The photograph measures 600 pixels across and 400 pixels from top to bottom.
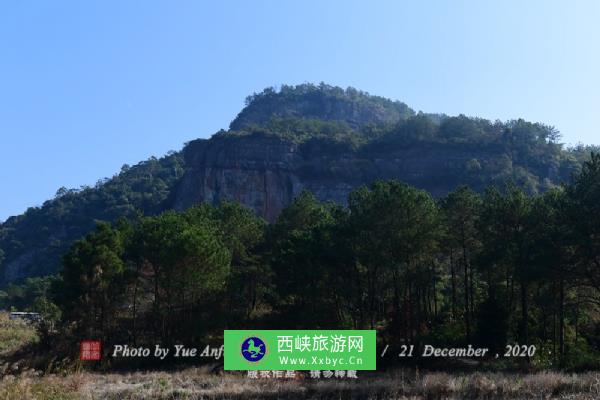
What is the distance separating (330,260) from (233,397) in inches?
661

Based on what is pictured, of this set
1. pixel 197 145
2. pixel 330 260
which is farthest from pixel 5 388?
pixel 197 145

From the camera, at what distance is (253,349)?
15.0 meters

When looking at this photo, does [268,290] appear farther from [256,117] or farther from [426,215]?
[256,117]

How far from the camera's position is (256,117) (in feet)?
573

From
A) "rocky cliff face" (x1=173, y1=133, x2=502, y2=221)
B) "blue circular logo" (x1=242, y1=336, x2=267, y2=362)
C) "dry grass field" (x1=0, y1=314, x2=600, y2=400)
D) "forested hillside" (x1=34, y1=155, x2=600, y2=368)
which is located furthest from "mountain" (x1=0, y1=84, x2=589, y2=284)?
"blue circular logo" (x1=242, y1=336, x2=267, y2=362)

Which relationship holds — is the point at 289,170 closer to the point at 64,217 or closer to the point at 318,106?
the point at 64,217

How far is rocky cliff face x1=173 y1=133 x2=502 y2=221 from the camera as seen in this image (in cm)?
9081

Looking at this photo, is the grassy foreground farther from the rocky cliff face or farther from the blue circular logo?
the rocky cliff face

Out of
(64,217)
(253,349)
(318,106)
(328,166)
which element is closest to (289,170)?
(328,166)

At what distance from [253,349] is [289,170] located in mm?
78988

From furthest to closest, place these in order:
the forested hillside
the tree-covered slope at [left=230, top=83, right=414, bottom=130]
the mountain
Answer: the tree-covered slope at [left=230, top=83, right=414, bottom=130] < the mountain < the forested hillside

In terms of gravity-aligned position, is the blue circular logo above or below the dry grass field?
above

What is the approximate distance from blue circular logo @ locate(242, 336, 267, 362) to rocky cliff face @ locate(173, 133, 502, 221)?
7443 centimetres

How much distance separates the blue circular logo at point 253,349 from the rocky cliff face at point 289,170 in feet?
244
